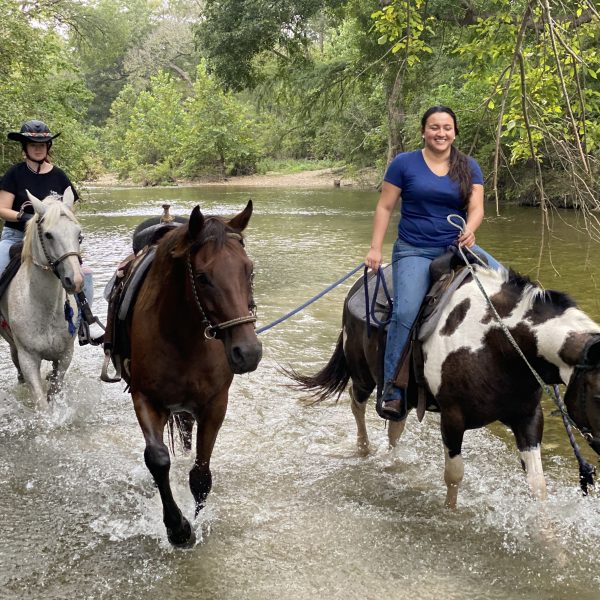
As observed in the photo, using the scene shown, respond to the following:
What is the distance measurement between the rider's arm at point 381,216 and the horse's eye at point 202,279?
1.42 meters

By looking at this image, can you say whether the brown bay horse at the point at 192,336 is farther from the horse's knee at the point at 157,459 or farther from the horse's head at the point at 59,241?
the horse's head at the point at 59,241

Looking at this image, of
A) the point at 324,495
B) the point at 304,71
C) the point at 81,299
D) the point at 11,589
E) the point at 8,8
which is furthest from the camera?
the point at 304,71

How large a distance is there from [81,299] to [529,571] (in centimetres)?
399

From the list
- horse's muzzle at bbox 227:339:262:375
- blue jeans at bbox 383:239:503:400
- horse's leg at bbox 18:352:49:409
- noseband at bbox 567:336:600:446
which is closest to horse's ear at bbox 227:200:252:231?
horse's muzzle at bbox 227:339:262:375

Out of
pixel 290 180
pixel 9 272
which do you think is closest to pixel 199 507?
pixel 9 272

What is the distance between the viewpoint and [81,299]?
18.3ft

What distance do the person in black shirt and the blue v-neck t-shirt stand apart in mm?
2962

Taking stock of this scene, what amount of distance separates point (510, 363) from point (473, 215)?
1037 mm

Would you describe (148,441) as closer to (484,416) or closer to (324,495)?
(324,495)

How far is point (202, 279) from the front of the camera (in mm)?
3174

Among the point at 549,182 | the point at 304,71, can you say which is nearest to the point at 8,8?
the point at 304,71

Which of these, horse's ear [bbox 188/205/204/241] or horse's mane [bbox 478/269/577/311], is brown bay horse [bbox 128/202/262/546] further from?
horse's mane [bbox 478/269/577/311]

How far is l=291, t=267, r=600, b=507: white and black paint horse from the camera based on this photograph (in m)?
3.28

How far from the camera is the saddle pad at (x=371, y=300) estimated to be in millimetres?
4551
